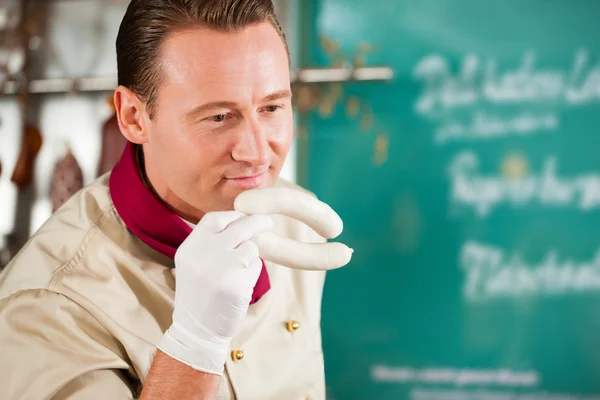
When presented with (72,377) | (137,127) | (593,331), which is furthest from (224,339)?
(593,331)

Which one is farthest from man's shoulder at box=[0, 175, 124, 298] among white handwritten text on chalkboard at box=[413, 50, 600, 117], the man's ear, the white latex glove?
white handwritten text on chalkboard at box=[413, 50, 600, 117]

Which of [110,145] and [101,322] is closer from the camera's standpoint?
[101,322]

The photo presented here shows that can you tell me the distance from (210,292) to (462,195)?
1.81 meters

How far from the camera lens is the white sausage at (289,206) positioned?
102cm

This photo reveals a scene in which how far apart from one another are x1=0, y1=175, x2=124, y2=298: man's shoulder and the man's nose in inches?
11.5

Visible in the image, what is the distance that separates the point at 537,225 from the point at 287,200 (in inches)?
69.5

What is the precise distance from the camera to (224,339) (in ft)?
3.23

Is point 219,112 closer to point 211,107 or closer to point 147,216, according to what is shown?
point 211,107

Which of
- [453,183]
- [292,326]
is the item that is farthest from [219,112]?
[453,183]

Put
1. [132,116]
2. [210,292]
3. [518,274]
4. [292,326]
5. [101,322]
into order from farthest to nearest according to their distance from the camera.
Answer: [518,274], [292,326], [132,116], [101,322], [210,292]

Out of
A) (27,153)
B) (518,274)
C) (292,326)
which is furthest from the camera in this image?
(27,153)

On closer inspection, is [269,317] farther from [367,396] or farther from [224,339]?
[367,396]

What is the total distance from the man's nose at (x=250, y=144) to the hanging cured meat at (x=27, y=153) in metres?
2.25

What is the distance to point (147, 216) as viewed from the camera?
1.14 metres
